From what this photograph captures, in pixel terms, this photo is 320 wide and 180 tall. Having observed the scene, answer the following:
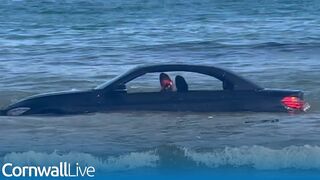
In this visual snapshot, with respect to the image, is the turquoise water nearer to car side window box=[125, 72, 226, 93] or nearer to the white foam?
the white foam

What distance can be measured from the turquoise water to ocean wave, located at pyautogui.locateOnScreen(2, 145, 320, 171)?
0.07 ft

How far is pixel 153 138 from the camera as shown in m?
13.8

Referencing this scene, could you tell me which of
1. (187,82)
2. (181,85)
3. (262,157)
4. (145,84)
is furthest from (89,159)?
(145,84)

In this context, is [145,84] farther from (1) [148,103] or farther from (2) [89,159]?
(2) [89,159]

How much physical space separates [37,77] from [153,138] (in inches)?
392

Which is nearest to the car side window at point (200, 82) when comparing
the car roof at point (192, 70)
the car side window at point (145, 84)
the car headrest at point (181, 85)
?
the car side window at point (145, 84)

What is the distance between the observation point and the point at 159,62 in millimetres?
27891

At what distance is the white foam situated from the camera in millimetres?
10742

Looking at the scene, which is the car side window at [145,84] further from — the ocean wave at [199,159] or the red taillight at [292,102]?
the ocean wave at [199,159]

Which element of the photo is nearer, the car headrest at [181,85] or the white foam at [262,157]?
the white foam at [262,157]

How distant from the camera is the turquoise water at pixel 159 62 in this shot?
39.3 feet

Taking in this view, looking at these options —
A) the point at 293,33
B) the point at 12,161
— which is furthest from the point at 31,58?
the point at 12,161

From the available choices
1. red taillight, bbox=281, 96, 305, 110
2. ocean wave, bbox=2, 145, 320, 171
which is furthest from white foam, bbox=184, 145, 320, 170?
red taillight, bbox=281, 96, 305, 110

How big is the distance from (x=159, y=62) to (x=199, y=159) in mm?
16337
